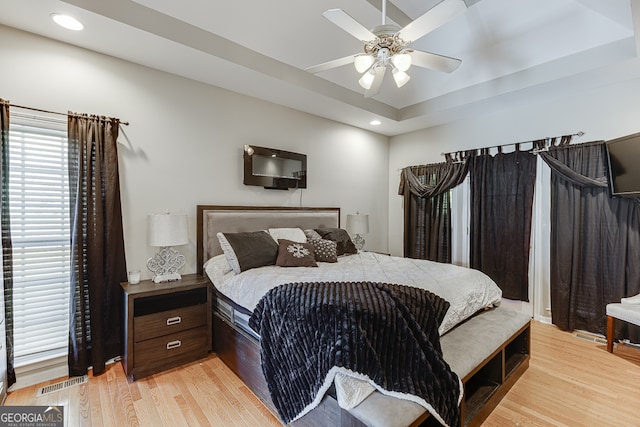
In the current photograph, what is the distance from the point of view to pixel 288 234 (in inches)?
136

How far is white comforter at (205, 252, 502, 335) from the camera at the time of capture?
7.19 ft

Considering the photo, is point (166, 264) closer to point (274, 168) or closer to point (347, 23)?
point (274, 168)

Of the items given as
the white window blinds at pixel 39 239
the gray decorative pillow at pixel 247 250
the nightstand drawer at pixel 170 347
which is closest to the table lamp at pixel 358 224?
the gray decorative pillow at pixel 247 250

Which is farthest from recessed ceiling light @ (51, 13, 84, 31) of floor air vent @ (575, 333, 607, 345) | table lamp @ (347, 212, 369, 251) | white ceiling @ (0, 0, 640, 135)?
floor air vent @ (575, 333, 607, 345)

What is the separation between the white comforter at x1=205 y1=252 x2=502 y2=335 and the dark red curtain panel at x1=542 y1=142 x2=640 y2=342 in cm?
137

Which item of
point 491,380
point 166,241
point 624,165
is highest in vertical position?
point 624,165

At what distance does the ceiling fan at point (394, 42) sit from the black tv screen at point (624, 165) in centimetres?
202

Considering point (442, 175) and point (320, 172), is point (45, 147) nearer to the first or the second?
point (320, 172)

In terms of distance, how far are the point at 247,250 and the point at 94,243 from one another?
124 centimetres

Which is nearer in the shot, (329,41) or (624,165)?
(624,165)

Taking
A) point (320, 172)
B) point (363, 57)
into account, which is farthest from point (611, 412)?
point (320, 172)

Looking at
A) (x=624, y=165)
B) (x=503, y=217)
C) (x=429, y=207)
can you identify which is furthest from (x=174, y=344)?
(x=624, y=165)

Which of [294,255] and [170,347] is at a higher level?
[294,255]

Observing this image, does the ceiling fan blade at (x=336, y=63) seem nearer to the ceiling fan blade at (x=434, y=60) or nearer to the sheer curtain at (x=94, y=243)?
the ceiling fan blade at (x=434, y=60)
